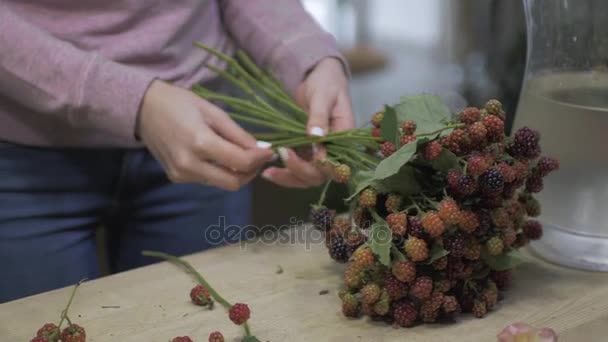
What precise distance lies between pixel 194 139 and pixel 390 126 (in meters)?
0.21

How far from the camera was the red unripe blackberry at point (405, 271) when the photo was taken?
2.17 feet

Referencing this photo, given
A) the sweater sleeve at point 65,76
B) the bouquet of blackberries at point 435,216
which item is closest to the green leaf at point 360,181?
the bouquet of blackberries at point 435,216

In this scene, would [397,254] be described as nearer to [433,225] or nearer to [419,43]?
[433,225]

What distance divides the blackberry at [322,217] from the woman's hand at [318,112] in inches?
3.8

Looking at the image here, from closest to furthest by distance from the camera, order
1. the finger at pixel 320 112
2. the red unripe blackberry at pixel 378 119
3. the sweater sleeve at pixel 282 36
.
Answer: the red unripe blackberry at pixel 378 119 → the finger at pixel 320 112 → the sweater sleeve at pixel 282 36

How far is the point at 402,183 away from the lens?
2.28ft

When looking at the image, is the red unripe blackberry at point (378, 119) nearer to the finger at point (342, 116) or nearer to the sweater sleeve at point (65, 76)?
the finger at point (342, 116)

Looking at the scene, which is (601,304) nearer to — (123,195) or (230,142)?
(230,142)

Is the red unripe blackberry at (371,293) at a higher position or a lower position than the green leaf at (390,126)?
lower

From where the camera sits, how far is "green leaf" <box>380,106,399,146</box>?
27.9 inches

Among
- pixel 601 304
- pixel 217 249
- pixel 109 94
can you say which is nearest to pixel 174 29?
pixel 109 94

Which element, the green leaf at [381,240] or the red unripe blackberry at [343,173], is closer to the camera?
the green leaf at [381,240]

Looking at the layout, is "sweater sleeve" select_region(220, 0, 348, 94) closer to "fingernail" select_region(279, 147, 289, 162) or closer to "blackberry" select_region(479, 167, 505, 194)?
"fingernail" select_region(279, 147, 289, 162)

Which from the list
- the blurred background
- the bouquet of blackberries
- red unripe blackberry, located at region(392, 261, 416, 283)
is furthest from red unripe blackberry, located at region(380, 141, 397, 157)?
the blurred background
